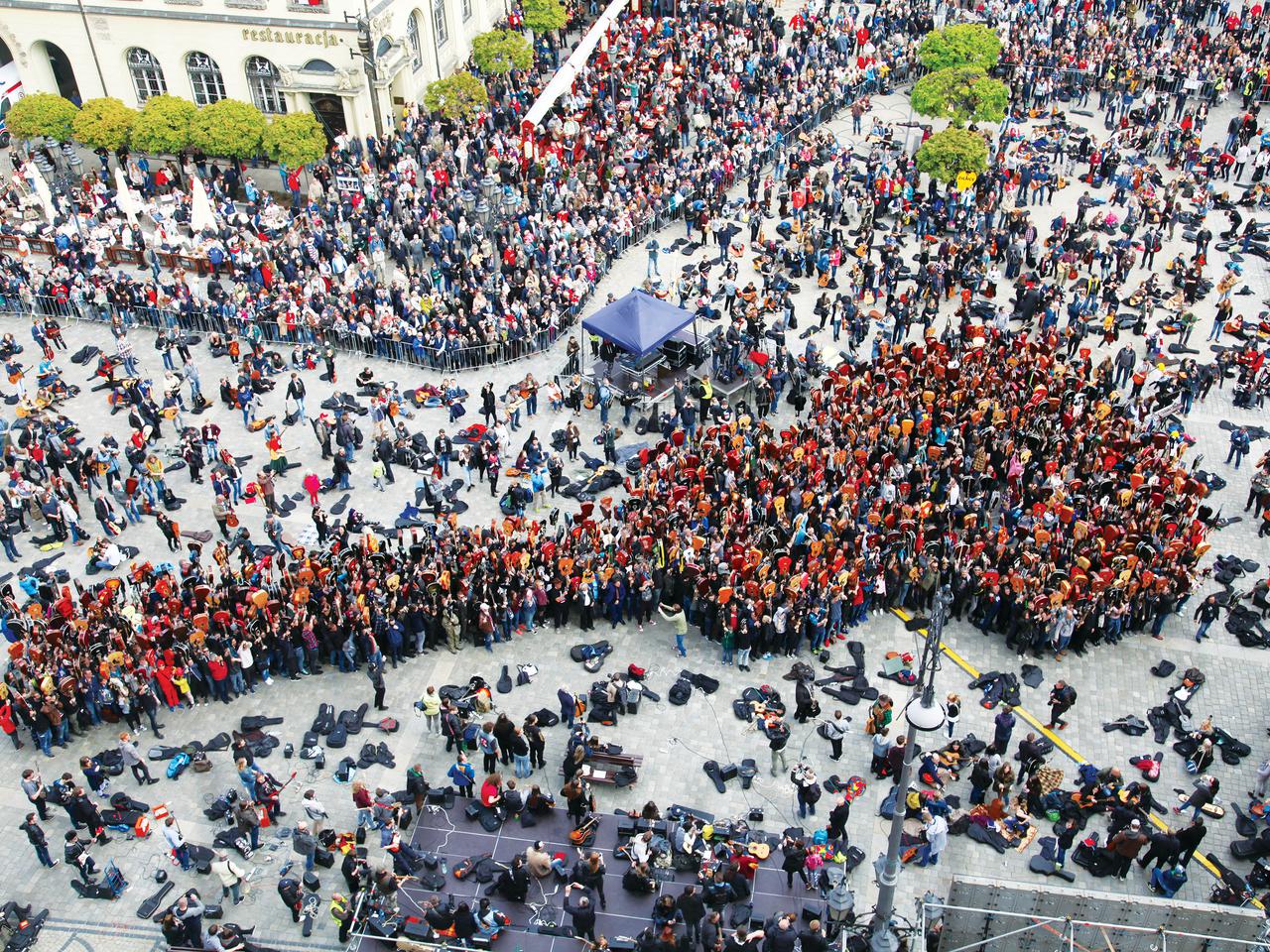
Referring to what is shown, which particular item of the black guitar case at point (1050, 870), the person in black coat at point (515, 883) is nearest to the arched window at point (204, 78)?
the person in black coat at point (515, 883)

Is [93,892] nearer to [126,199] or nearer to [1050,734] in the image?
[1050,734]

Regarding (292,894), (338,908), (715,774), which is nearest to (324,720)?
(292,894)

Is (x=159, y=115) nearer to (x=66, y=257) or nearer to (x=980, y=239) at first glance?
(x=66, y=257)

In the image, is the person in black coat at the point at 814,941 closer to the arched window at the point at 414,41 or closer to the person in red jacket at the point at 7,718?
the person in red jacket at the point at 7,718

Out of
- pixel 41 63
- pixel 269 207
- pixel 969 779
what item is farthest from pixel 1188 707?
pixel 41 63

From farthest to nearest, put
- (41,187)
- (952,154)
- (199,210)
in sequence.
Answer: (952,154)
(41,187)
(199,210)
